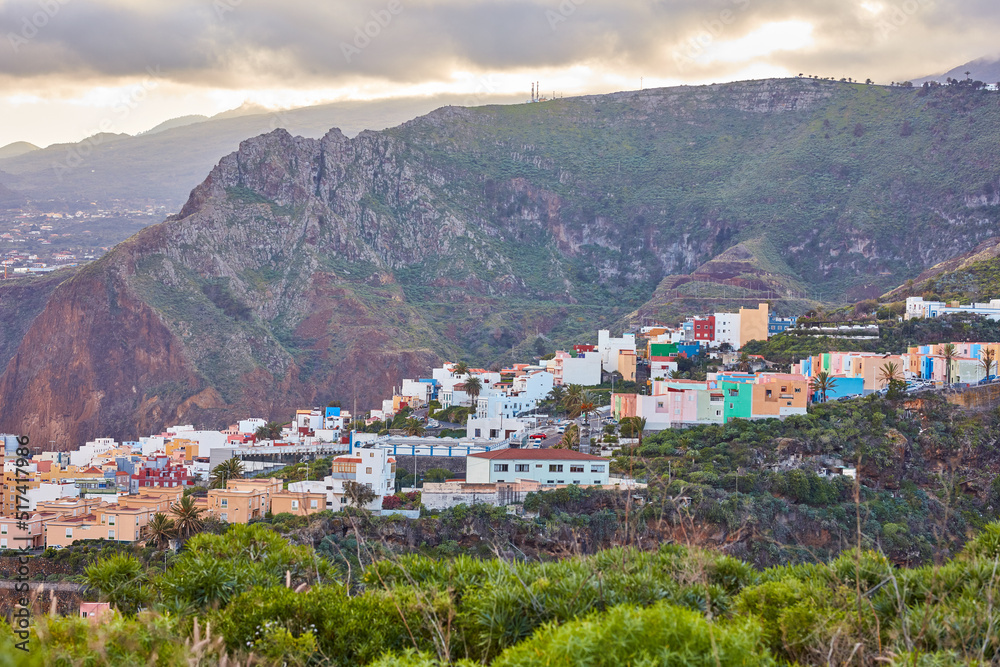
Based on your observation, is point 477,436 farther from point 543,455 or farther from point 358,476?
point 543,455

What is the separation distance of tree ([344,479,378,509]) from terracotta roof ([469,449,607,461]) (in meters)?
4.06

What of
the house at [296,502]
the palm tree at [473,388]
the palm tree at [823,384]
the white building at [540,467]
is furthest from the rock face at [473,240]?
the white building at [540,467]

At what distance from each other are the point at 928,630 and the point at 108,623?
859 cm

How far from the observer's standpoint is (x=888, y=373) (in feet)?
146

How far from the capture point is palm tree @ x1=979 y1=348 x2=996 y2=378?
4413 cm

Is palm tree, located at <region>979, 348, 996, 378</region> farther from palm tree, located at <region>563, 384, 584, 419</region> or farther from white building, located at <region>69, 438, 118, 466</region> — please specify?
white building, located at <region>69, 438, 118, 466</region>

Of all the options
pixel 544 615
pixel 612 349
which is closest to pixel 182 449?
pixel 612 349

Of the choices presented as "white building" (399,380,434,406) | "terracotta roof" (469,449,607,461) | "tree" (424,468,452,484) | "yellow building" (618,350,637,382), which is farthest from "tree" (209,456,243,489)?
"yellow building" (618,350,637,382)

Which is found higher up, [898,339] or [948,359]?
[898,339]

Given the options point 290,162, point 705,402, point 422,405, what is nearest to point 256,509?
point 705,402

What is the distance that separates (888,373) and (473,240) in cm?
7191

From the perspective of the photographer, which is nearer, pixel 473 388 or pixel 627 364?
pixel 473 388

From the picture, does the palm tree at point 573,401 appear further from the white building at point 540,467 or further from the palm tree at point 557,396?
the white building at point 540,467

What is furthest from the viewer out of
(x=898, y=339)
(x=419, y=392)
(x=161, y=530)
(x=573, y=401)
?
(x=419, y=392)
